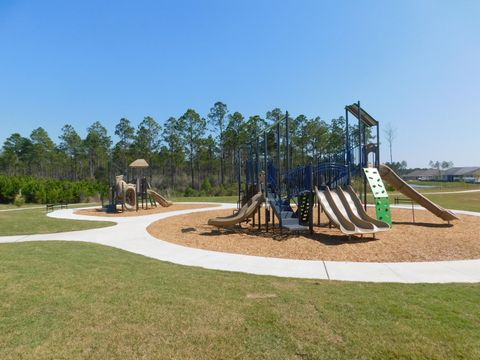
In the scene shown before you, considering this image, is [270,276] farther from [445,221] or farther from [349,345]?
[445,221]

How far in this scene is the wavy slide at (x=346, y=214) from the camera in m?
9.48

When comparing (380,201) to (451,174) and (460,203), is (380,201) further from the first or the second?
(451,174)

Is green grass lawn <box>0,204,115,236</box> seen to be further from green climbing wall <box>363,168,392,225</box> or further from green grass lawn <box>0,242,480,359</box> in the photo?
green climbing wall <box>363,168,392,225</box>

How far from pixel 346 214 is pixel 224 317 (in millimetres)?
7389

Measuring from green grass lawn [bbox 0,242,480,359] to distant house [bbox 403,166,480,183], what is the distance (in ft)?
363

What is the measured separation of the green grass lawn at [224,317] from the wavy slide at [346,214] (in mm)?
4227

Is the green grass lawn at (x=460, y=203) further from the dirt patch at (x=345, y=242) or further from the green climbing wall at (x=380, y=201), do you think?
the green climbing wall at (x=380, y=201)

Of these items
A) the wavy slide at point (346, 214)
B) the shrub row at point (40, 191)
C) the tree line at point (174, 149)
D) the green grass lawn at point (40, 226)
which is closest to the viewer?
the wavy slide at point (346, 214)

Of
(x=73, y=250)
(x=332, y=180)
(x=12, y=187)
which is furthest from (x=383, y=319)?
(x=12, y=187)

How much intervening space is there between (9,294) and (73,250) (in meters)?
3.65

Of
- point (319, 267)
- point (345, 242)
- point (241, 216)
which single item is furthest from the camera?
point (241, 216)

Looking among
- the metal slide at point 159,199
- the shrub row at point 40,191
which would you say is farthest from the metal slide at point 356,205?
the shrub row at point 40,191

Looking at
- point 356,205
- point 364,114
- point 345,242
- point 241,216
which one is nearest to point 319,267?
point 345,242

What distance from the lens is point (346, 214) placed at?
1039 cm
